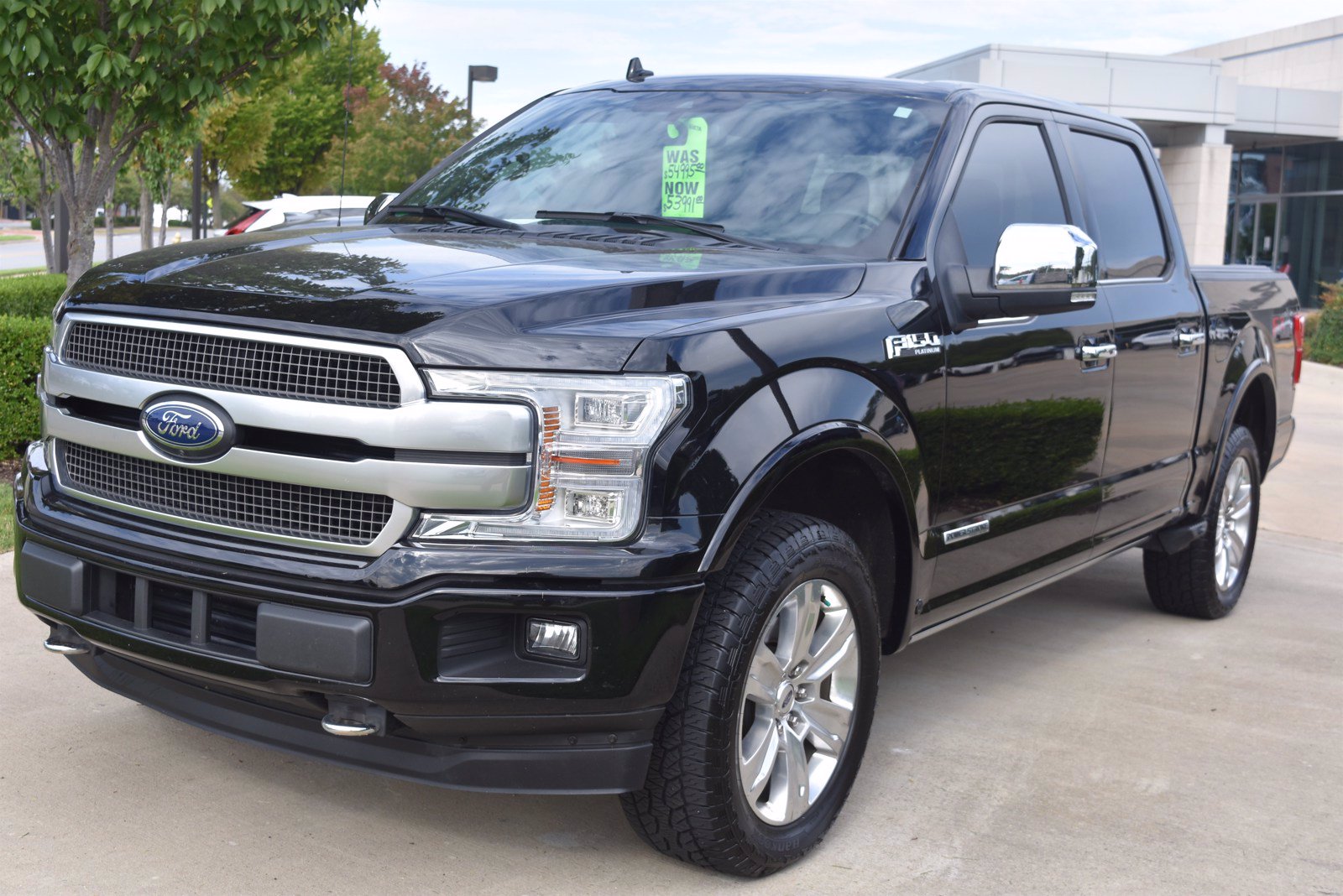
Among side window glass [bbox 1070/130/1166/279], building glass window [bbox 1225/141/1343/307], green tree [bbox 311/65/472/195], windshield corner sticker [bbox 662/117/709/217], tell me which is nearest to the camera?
windshield corner sticker [bbox 662/117/709/217]

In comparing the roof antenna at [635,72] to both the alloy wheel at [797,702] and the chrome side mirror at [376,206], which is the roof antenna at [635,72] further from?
the alloy wheel at [797,702]

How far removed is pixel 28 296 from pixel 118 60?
4.50 meters

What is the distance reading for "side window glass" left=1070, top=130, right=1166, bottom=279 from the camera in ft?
16.1

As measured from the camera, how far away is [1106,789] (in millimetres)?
3984

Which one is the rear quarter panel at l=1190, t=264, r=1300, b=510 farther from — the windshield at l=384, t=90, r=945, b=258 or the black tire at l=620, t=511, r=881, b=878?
the black tire at l=620, t=511, r=881, b=878

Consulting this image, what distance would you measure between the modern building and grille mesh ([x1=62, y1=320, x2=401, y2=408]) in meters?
24.4

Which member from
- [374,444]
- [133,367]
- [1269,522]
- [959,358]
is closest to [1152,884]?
[959,358]

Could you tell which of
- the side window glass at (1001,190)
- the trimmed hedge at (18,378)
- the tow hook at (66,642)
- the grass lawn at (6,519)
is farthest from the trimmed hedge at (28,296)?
the side window glass at (1001,190)

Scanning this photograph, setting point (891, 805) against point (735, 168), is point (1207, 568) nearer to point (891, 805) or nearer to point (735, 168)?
point (891, 805)

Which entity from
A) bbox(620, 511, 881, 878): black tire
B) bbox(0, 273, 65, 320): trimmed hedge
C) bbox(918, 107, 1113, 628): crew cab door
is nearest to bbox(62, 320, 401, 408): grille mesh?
bbox(620, 511, 881, 878): black tire

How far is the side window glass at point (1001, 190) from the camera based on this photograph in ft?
13.5

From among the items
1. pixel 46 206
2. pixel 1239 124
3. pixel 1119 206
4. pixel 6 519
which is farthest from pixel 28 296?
pixel 1239 124

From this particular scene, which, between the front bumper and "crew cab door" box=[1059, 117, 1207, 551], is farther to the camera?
"crew cab door" box=[1059, 117, 1207, 551]

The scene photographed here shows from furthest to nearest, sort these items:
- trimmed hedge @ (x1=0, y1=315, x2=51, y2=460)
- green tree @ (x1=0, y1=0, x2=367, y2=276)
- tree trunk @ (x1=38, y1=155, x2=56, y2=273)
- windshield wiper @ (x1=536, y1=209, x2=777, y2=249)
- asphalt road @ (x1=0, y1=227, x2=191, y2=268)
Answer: asphalt road @ (x1=0, y1=227, x2=191, y2=268)
tree trunk @ (x1=38, y1=155, x2=56, y2=273)
green tree @ (x1=0, y1=0, x2=367, y2=276)
trimmed hedge @ (x1=0, y1=315, x2=51, y2=460)
windshield wiper @ (x1=536, y1=209, x2=777, y2=249)
